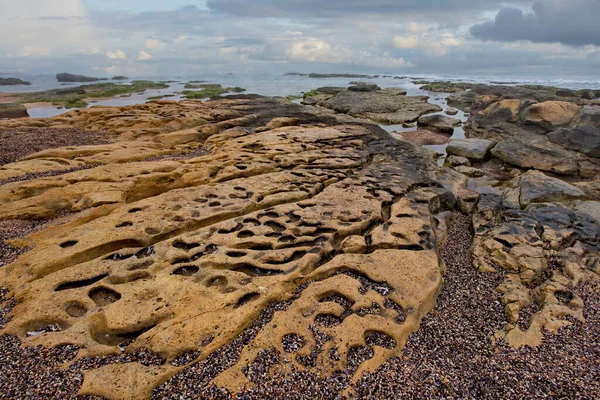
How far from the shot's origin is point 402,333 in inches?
187

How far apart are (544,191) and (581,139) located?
356 inches

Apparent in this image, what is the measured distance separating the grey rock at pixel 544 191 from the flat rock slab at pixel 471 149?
5565mm

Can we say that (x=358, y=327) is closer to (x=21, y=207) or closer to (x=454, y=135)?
(x=21, y=207)

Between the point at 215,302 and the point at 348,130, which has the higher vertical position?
the point at 348,130

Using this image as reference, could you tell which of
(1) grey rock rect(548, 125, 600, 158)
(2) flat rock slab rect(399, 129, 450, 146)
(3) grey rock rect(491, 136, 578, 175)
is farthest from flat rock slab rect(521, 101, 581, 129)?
(2) flat rock slab rect(399, 129, 450, 146)

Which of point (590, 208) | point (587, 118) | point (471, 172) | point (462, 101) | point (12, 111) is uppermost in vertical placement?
point (462, 101)

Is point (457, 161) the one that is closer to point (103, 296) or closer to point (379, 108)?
point (379, 108)

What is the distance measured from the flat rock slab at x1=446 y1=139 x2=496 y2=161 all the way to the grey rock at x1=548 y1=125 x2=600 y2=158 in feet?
10.2

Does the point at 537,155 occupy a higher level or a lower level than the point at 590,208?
higher

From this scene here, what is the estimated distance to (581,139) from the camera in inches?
659

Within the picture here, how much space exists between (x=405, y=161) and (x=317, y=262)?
304 inches

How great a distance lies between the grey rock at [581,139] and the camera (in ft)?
53.1

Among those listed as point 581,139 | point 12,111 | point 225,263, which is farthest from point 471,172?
point 12,111

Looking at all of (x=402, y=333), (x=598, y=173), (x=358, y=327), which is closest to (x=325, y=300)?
(x=358, y=327)
